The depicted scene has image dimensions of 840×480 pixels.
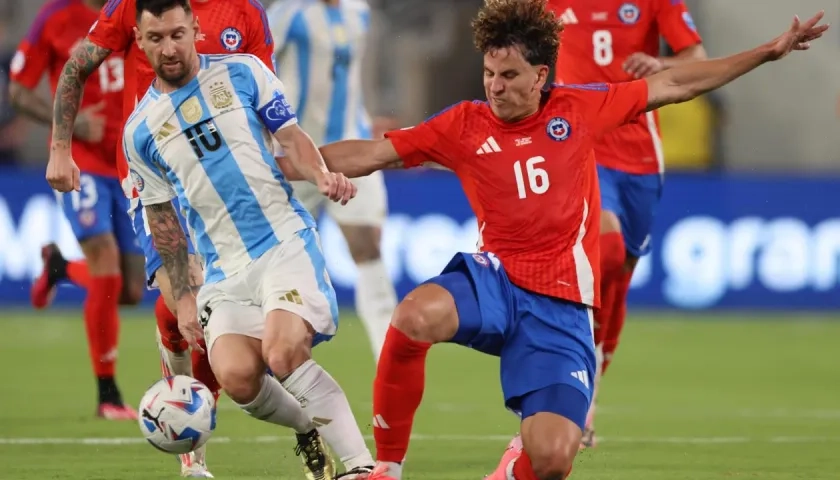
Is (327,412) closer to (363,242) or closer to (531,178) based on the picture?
(531,178)

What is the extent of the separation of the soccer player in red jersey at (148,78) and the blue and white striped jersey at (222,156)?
370 mm

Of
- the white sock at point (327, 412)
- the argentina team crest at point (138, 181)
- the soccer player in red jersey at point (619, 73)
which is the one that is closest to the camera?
the white sock at point (327, 412)

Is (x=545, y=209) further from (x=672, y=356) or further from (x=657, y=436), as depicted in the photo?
(x=672, y=356)

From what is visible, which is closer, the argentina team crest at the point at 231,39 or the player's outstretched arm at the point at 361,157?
the player's outstretched arm at the point at 361,157

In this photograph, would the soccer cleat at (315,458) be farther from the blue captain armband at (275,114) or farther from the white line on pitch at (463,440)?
the white line on pitch at (463,440)

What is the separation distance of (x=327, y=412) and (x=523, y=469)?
762 millimetres

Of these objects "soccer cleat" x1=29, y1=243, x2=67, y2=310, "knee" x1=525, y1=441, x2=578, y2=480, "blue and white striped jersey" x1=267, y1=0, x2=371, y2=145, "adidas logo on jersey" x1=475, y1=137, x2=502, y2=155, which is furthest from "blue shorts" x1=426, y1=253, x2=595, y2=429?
"soccer cleat" x1=29, y1=243, x2=67, y2=310

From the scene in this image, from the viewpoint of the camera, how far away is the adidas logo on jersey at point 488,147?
5.64 m

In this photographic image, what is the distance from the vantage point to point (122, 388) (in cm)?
985

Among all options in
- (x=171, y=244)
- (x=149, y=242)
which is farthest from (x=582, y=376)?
(x=149, y=242)

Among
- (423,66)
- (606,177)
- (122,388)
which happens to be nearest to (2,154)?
(423,66)

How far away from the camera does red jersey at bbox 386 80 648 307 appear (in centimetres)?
561

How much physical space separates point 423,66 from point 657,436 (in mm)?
9262

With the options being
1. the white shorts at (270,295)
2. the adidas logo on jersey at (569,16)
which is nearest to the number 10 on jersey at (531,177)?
the white shorts at (270,295)
